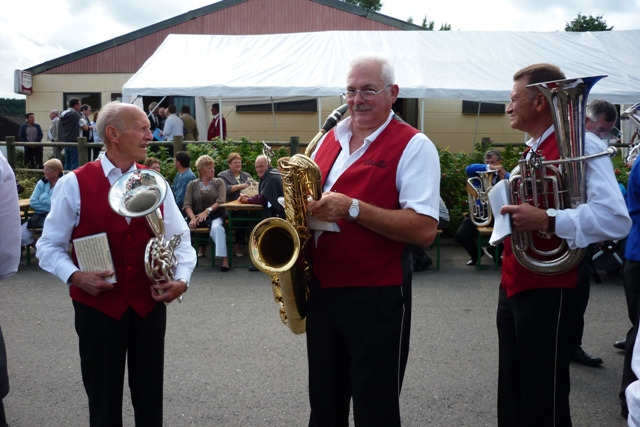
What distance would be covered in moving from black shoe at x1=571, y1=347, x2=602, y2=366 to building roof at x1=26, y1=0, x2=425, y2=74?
50.0ft

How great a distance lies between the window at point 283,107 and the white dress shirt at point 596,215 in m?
13.6

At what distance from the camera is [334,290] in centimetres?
256

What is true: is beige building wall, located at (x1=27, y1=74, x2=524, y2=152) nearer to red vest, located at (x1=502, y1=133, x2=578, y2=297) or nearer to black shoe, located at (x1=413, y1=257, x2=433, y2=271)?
black shoe, located at (x1=413, y1=257, x2=433, y2=271)

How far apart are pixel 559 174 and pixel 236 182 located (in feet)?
21.8

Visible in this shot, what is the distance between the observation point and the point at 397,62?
12.0 meters

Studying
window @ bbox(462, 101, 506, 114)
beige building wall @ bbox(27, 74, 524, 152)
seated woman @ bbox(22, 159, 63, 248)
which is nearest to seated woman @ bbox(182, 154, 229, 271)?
seated woman @ bbox(22, 159, 63, 248)

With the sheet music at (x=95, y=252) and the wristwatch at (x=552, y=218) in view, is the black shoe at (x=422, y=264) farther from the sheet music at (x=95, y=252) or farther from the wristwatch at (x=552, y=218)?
the sheet music at (x=95, y=252)

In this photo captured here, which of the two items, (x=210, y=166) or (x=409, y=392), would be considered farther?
(x=210, y=166)

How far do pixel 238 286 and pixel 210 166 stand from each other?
2.21m

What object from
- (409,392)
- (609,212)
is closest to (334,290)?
(609,212)

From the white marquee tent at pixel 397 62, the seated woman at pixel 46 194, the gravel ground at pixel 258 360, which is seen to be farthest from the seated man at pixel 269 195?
the white marquee tent at pixel 397 62

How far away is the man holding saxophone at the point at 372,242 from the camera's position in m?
2.44

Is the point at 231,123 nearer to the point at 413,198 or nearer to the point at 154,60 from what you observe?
the point at 154,60

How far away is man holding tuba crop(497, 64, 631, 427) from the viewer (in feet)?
8.41
